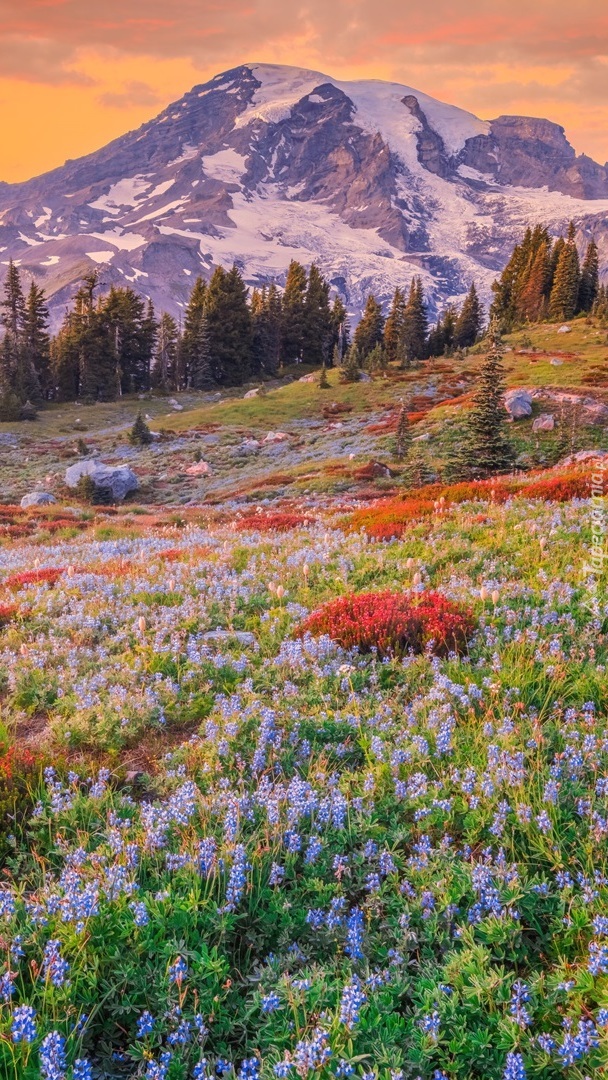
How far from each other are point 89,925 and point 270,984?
96cm

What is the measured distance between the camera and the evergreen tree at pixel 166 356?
95188 millimetres

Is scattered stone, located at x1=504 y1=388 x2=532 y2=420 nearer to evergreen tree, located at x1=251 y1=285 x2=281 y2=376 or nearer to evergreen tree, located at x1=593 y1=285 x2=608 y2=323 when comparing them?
evergreen tree, located at x1=593 y1=285 x2=608 y2=323

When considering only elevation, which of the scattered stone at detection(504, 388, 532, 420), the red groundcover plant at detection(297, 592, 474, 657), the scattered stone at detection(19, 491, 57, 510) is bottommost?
the scattered stone at detection(19, 491, 57, 510)

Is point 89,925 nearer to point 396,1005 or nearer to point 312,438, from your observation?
point 396,1005

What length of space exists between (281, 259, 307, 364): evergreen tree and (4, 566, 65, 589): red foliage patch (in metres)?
102

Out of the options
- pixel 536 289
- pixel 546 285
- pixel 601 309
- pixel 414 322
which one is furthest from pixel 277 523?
pixel 546 285

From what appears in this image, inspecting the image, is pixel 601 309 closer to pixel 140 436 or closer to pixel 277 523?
pixel 140 436

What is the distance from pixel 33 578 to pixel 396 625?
676 centimetres

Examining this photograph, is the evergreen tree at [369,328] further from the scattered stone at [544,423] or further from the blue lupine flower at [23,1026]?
the blue lupine flower at [23,1026]

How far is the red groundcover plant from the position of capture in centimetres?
645

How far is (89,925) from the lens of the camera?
123 inches

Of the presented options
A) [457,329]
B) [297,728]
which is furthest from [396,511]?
[457,329]

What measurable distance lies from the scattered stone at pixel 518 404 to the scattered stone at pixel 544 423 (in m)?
1.18

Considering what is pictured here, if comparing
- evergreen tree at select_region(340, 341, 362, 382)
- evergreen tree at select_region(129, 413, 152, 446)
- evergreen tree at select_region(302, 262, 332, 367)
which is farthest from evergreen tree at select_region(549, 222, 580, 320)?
evergreen tree at select_region(129, 413, 152, 446)
